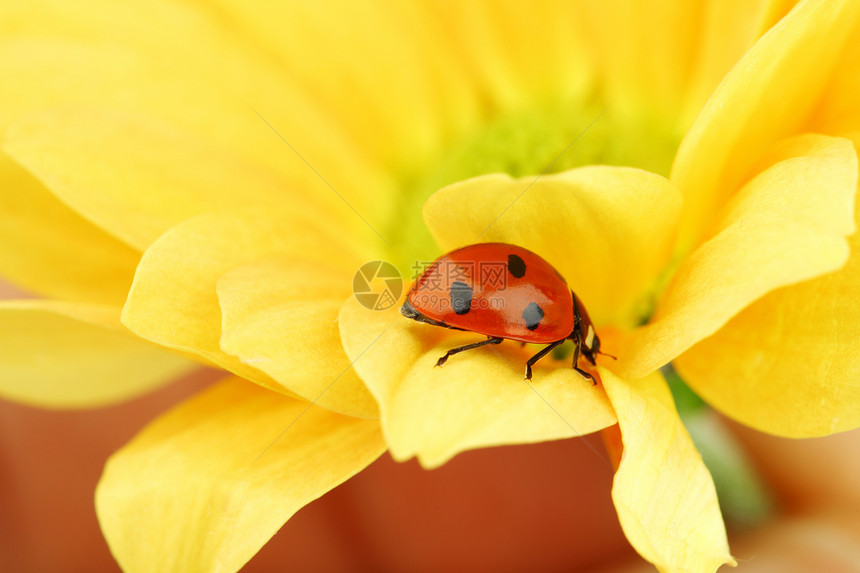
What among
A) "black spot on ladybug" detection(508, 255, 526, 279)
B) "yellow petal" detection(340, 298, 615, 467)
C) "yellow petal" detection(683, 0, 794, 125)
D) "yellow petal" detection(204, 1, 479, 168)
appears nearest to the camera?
"yellow petal" detection(340, 298, 615, 467)

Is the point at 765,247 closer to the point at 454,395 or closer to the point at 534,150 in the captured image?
the point at 454,395

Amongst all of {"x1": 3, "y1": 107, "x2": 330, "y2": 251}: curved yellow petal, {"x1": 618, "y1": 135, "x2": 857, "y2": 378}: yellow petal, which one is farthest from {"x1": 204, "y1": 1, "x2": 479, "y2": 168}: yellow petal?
{"x1": 618, "y1": 135, "x2": 857, "y2": 378}: yellow petal

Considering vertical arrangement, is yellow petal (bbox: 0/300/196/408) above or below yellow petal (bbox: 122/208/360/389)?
below

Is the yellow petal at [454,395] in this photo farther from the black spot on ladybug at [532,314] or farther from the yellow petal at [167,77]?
the yellow petal at [167,77]

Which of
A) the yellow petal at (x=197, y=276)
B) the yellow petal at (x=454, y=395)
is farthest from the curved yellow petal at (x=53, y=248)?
the yellow petal at (x=454, y=395)

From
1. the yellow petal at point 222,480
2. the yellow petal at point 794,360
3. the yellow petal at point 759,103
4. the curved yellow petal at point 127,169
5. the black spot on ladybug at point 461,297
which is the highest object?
the curved yellow petal at point 127,169

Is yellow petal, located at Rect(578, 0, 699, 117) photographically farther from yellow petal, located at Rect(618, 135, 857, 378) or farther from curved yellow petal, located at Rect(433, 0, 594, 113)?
yellow petal, located at Rect(618, 135, 857, 378)
